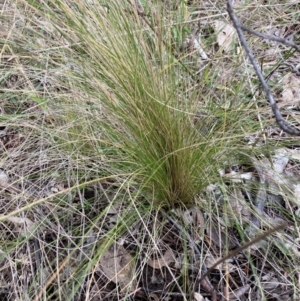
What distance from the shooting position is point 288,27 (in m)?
2.05

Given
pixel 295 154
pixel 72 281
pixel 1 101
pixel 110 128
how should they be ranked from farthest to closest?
pixel 1 101 → pixel 295 154 → pixel 110 128 → pixel 72 281

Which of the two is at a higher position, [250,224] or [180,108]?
[180,108]

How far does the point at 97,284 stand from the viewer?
1429 millimetres

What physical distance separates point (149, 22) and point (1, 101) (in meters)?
0.60

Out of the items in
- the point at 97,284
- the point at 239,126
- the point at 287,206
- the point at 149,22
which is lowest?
the point at 287,206

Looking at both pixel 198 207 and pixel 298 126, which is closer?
pixel 198 207

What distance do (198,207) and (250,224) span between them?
16 cm

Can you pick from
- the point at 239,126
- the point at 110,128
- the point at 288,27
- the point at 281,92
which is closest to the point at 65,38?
the point at 110,128

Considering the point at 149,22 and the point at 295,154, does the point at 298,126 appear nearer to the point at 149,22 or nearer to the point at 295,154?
the point at 295,154

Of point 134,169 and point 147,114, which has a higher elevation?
point 147,114

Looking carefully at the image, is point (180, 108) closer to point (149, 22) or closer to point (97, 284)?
point (149, 22)

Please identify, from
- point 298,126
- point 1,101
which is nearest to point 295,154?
point 298,126

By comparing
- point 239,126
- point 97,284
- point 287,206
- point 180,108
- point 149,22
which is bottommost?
point 287,206

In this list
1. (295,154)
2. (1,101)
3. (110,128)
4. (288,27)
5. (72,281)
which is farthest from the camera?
(288,27)
